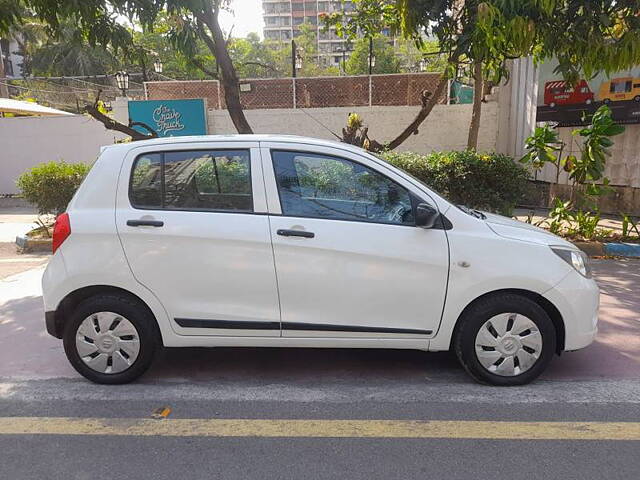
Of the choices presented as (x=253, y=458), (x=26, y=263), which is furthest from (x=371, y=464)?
(x=26, y=263)

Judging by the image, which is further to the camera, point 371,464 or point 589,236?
point 589,236

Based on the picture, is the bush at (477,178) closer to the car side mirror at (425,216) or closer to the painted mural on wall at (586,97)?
the painted mural on wall at (586,97)

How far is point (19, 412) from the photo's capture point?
3.28 meters

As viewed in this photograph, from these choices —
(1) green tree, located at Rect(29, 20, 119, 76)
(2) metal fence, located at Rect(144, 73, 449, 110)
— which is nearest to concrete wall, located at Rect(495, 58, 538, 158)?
(2) metal fence, located at Rect(144, 73, 449, 110)

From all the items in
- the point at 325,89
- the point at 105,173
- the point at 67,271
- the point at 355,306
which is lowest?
the point at 355,306

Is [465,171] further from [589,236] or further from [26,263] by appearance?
[26,263]

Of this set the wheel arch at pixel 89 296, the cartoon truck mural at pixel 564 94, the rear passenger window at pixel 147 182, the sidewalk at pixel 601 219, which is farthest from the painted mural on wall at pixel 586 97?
the wheel arch at pixel 89 296

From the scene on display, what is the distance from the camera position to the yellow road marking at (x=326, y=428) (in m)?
2.94

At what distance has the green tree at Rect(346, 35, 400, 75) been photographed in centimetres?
3728

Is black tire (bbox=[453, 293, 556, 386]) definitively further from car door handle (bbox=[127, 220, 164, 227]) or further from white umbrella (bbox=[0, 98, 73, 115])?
white umbrella (bbox=[0, 98, 73, 115])

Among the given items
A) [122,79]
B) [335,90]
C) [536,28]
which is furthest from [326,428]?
[122,79]

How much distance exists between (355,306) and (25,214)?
39.4ft

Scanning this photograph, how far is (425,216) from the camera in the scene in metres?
3.33

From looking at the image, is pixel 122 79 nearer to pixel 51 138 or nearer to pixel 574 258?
pixel 51 138
